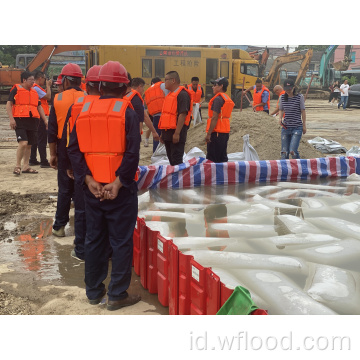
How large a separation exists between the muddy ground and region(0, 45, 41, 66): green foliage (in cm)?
2182

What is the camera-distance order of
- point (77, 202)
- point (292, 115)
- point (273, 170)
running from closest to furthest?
1. point (77, 202)
2. point (273, 170)
3. point (292, 115)

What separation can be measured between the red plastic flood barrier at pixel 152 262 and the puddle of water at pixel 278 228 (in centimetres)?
24

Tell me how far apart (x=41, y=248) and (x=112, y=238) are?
1640mm

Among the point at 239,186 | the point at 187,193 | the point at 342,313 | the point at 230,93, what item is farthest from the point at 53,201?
the point at 230,93

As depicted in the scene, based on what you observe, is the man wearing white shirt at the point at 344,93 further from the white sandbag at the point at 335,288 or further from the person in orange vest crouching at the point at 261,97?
the white sandbag at the point at 335,288

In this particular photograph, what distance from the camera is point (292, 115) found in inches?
Answer: 324

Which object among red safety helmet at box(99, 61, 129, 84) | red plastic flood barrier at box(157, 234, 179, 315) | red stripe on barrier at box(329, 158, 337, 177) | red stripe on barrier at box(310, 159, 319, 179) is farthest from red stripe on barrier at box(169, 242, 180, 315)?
red stripe on barrier at box(329, 158, 337, 177)

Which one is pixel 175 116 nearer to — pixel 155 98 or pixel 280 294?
pixel 155 98

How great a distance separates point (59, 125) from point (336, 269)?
2797mm

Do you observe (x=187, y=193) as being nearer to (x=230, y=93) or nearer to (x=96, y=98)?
(x=96, y=98)

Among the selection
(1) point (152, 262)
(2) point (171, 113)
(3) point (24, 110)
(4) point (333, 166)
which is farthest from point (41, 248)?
(4) point (333, 166)

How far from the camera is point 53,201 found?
6578 millimetres

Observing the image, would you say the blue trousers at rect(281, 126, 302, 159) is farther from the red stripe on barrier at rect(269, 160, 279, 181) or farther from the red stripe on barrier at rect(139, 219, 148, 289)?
the red stripe on barrier at rect(139, 219, 148, 289)

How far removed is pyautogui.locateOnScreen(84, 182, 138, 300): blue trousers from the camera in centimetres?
339
